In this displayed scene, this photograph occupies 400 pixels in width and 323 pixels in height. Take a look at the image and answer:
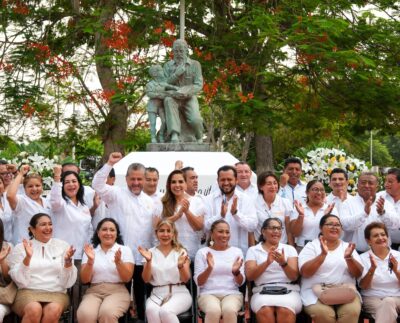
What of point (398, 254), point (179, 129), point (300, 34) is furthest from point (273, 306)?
point (300, 34)

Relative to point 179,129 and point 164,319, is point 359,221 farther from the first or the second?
point 179,129

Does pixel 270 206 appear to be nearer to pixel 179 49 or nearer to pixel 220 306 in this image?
pixel 220 306

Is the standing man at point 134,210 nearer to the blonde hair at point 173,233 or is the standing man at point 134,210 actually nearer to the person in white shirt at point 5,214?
the blonde hair at point 173,233

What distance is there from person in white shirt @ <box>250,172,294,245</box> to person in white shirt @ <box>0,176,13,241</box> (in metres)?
2.48

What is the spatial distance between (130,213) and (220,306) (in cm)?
139

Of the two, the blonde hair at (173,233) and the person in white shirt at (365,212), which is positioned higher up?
the person in white shirt at (365,212)

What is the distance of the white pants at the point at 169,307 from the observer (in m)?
6.42

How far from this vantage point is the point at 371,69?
12.8 metres

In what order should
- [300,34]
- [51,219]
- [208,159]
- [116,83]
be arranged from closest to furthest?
[51,219] → [208,159] → [300,34] → [116,83]

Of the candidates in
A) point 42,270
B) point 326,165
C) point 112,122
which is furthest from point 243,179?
point 112,122

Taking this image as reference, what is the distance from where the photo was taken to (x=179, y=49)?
440 inches

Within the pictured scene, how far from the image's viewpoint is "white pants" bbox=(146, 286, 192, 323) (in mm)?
6423

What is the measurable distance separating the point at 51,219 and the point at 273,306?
2332mm

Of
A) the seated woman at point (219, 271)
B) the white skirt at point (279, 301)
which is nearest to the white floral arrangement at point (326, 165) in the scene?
the seated woman at point (219, 271)
